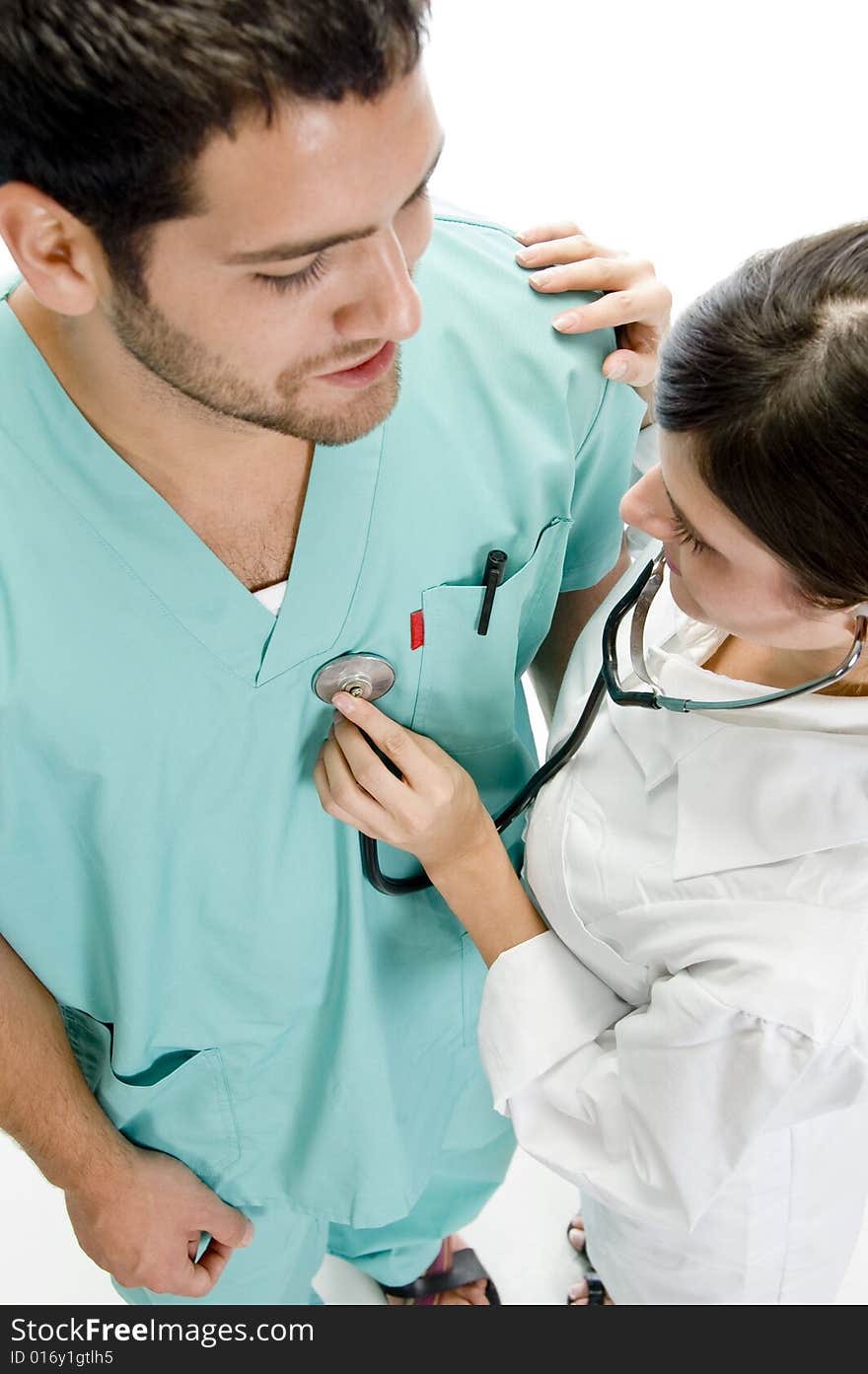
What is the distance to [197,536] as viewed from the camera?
87 cm

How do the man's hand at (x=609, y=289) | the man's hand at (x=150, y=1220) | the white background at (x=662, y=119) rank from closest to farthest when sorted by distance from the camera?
1. the man's hand at (x=609, y=289)
2. the man's hand at (x=150, y=1220)
3. the white background at (x=662, y=119)

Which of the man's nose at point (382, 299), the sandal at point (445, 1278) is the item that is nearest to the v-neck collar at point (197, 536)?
the man's nose at point (382, 299)

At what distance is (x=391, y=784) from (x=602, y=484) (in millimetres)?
343

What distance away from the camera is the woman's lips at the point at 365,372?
80 cm

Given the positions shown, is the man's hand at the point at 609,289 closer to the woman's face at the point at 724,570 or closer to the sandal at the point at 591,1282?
the woman's face at the point at 724,570

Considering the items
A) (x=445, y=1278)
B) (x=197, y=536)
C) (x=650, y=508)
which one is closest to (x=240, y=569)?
(x=197, y=536)

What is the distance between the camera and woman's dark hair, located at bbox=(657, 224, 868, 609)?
76cm

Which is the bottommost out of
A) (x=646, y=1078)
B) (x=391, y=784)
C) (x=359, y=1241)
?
(x=359, y=1241)

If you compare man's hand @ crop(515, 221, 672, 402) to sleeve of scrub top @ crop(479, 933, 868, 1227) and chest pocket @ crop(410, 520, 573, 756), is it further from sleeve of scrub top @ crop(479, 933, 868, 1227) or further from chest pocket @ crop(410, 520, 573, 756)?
sleeve of scrub top @ crop(479, 933, 868, 1227)

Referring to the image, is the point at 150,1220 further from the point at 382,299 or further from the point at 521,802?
the point at 382,299

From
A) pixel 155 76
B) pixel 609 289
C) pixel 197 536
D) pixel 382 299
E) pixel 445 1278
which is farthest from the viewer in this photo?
pixel 445 1278

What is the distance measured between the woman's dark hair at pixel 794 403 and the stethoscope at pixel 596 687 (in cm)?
7

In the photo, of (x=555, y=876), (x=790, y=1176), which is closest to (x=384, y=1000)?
(x=555, y=876)

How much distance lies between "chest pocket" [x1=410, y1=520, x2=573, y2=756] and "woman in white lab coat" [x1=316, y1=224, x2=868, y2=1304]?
5 cm
